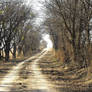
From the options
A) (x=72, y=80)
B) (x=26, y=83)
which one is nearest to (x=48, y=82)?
(x=26, y=83)


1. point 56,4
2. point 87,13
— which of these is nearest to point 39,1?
point 56,4

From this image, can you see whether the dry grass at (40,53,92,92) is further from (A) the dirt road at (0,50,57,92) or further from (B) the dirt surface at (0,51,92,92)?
(A) the dirt road at (0,50,57,92)

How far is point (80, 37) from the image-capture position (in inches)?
965

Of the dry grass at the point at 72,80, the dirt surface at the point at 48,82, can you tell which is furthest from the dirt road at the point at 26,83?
the dry grass at the point at 72,80

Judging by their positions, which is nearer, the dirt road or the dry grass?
the dirt road

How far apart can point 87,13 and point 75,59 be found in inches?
283

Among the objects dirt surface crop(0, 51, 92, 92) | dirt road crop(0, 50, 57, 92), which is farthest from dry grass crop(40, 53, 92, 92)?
dirt road crop(0, 50, 57, 92)

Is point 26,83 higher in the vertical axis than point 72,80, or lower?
higher

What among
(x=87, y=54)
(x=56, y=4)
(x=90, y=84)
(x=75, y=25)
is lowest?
(x=90, y=84)

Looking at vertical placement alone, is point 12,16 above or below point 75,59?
above

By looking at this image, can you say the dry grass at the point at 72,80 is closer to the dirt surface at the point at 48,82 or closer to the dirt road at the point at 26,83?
the dirt surface at the point at 48,82

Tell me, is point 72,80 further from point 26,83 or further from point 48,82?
point 26,83

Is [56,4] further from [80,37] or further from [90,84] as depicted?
[90,84]

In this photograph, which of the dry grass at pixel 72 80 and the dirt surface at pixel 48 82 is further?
the dry grass at pixel 72 80
